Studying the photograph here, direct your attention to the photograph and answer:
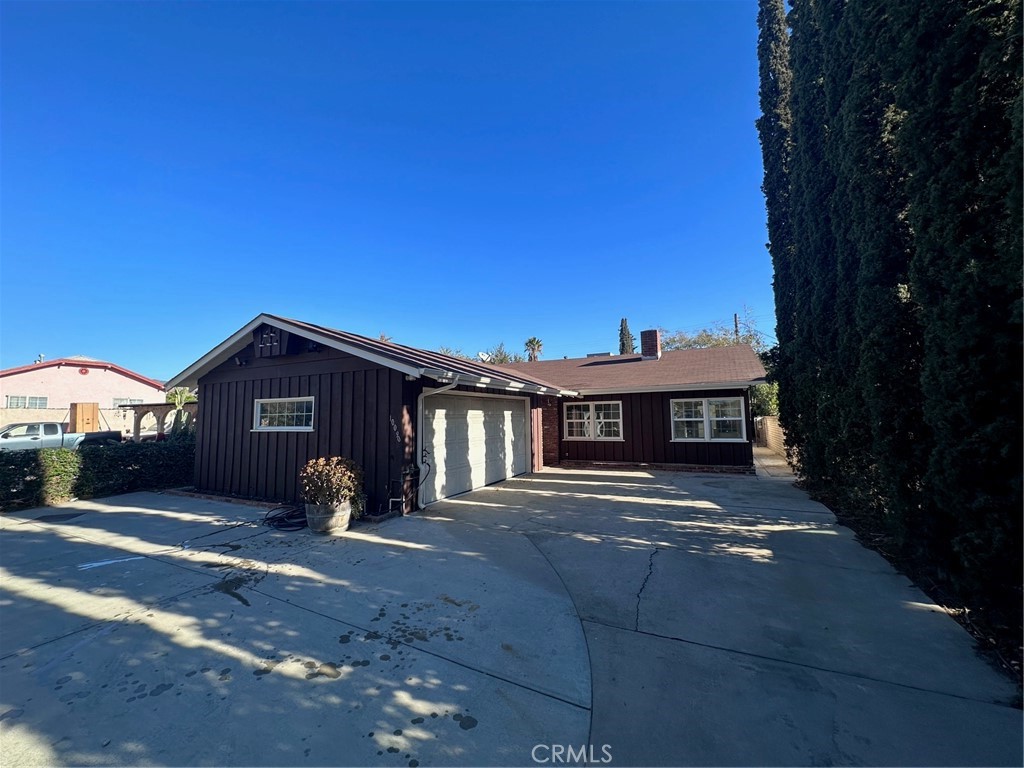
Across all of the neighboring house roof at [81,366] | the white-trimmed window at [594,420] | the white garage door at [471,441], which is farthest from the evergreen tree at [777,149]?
the neighboring house roof at [81,366]

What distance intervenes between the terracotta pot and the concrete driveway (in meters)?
0.48

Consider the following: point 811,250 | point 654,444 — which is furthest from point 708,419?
point 811,250

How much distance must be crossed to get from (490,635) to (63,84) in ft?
40.9

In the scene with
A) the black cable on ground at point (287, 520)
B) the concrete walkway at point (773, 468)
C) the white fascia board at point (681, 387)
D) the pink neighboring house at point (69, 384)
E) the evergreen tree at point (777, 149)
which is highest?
the evergreen tree at point (777, 149)

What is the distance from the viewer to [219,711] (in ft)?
7.90

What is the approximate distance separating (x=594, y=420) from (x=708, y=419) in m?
3.59

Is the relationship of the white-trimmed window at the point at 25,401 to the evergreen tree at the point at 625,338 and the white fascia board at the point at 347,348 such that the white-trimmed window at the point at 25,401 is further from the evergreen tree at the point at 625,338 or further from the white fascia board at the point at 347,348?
the evergreen tree at the point at 625,338

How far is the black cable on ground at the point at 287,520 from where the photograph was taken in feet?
21.9

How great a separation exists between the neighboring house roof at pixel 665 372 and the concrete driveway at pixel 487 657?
7065mm

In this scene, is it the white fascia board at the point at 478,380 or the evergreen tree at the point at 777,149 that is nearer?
the white fascia board at the point at 478,380

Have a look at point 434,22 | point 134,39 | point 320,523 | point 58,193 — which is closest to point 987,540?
point 320,523

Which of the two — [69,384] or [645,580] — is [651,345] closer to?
[645,580]

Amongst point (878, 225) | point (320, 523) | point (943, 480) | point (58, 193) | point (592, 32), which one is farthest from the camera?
point (58, 193)

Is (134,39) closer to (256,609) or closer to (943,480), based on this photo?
(256,609)
